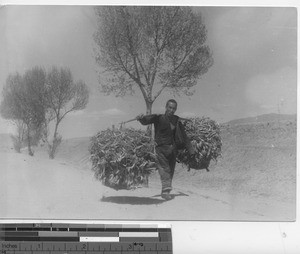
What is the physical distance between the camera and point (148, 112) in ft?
3.73

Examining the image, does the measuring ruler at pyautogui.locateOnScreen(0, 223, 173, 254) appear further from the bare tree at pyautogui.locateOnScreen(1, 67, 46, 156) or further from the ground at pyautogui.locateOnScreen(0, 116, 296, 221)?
the bare tree at pyautogui.locateOnScreen(1, 67, 46, 156)

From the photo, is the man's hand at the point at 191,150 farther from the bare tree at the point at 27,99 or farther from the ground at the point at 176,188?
the bare tree at the point at 27,99

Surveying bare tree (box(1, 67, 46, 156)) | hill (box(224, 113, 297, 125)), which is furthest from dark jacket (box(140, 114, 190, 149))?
bare tree (box(1, 67, 46, 156))

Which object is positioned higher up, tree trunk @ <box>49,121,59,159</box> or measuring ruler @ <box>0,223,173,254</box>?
tree trunk @ <box>49,121,59,159</box>

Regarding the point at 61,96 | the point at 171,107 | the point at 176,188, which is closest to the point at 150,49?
the point at 171,107

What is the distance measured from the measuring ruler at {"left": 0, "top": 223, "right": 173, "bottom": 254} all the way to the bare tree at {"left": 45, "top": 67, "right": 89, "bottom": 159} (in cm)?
20

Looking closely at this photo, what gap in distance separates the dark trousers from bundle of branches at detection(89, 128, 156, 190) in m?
0.02

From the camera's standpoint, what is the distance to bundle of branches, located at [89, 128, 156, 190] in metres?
1.14

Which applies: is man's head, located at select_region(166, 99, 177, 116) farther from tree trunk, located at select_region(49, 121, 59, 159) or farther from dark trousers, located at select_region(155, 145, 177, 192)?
tree trunk, located at select_region(49, 121, 59, 159)

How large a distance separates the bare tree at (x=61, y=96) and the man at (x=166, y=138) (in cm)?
16

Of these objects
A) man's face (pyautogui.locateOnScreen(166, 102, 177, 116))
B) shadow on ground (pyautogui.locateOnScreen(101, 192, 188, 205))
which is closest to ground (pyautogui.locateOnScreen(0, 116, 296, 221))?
shadow on ground (pyautogui.locateOnScreen(101, 192, 188, 205))

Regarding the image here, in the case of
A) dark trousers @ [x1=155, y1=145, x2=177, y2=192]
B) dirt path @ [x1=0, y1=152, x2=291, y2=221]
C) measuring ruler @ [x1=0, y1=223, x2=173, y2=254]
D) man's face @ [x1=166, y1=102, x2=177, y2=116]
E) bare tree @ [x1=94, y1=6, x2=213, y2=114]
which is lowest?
measuring ruler @ [x1=0, y1=223, x2=173, y2=254]

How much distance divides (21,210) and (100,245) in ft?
0.76

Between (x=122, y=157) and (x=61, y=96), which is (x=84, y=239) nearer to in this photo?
(x=122, y=157)
